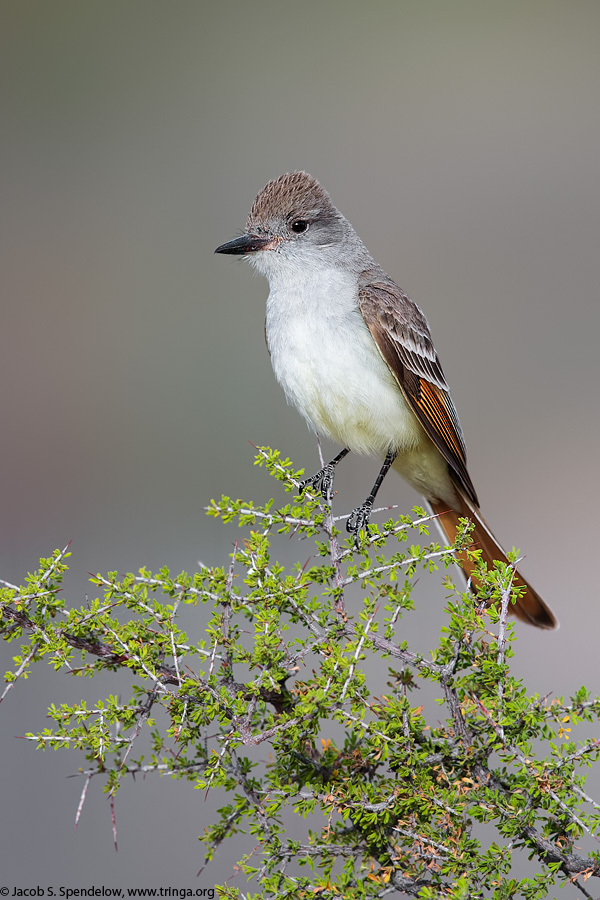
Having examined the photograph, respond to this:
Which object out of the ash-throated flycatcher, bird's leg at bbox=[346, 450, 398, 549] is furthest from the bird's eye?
bird's leg at bbox=[346, 450, 398, 549]

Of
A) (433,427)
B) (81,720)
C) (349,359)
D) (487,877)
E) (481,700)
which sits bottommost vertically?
(487,877)

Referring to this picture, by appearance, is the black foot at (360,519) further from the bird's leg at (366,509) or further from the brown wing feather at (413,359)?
the brown wing feather at (413,359)

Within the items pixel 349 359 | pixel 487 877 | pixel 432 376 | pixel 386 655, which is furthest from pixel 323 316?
pixel 487 877

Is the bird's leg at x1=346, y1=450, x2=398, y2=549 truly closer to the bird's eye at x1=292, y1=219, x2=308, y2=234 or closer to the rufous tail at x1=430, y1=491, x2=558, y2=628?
Answer: the rufous tail at x1=430, y1=491, x2=558, y2=628

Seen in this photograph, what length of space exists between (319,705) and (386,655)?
8 cm

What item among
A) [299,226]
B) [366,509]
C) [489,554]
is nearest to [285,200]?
[299,226]

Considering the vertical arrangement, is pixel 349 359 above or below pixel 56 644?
above

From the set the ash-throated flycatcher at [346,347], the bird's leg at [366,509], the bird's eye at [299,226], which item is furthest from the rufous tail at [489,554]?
the bird's eye at [299,226]

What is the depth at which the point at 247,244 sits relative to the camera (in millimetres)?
1409

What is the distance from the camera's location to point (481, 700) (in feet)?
2.50

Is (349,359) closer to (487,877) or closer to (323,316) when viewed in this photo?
(323,316)

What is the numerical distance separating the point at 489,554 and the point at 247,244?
0.65 metres

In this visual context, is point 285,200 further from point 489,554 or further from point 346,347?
point 489,554

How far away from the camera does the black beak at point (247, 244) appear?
1.38 meters
